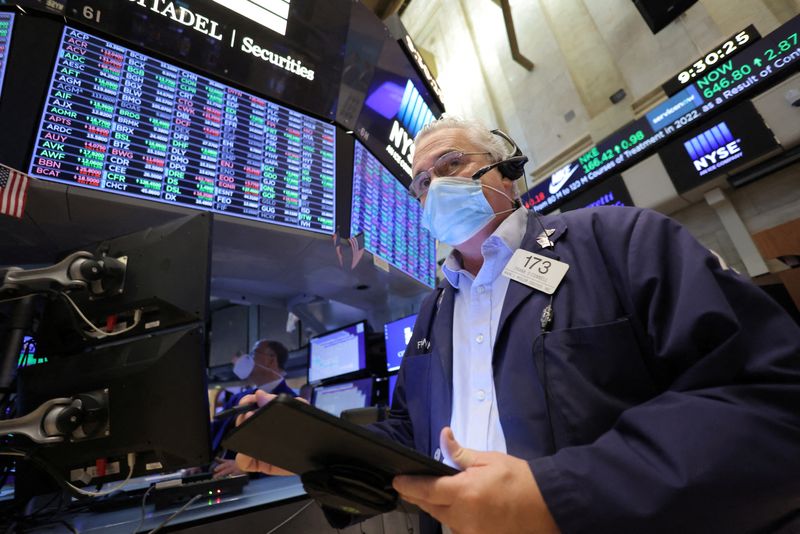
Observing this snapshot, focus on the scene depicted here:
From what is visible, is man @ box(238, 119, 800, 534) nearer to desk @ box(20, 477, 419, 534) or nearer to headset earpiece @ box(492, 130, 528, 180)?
headset earpiece @ box(492, 130, 528, 180)

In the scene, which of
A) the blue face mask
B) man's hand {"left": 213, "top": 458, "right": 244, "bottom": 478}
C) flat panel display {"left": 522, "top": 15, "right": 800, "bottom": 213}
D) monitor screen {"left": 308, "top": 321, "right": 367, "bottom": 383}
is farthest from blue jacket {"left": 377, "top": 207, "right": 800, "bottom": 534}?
flat panel display {"left": 522, "top": 15, "right": 800, "bottom": 213}

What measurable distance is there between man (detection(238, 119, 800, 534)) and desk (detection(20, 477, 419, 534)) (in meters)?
0.32

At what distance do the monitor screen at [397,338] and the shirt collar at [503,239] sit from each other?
1591 mm

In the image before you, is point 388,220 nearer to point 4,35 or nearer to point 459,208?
point 459,208

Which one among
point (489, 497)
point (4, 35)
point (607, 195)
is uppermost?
point (607, 195)

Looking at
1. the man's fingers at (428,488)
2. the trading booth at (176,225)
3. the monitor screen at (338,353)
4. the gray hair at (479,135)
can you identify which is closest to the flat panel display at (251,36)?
the trading booth at (176,225)

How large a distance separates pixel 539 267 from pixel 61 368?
130 cm

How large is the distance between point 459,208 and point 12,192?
165 centimetres

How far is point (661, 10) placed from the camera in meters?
3.54

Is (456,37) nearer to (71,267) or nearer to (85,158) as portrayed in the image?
(85,158)

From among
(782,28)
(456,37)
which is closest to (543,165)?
(782,28)

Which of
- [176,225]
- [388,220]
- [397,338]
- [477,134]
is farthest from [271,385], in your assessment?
[477,134]

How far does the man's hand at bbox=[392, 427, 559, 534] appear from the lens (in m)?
0.49

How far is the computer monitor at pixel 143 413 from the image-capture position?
85 centimetres
